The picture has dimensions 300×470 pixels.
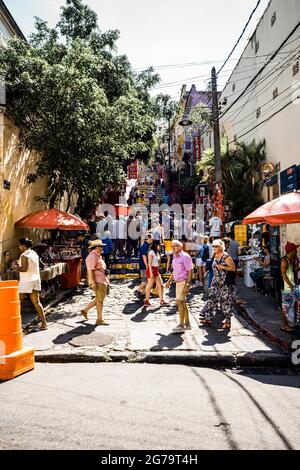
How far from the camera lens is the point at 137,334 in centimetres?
783

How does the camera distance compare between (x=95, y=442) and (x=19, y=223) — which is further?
(x=19, y=223)

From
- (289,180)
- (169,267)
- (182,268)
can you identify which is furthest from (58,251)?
(289,180)

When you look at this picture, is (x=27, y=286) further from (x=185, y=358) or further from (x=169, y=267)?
(x=169, y=267)

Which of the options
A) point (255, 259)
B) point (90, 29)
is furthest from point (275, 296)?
point (90, 29)

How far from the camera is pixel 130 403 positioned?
4488 millimetres

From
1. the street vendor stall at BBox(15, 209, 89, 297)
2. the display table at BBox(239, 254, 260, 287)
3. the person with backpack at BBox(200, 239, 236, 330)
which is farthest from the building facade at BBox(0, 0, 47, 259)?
the display table at BBox(239, 254, 260, 287)

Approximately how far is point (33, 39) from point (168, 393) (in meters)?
14.1

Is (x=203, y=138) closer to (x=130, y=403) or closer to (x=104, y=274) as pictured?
(x=104, y=274)

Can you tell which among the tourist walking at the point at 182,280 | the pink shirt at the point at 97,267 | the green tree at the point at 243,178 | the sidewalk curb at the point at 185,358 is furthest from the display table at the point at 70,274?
the green tree at the point at 243,178

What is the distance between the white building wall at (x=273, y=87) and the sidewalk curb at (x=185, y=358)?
975cm

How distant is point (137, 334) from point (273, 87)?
13.9m

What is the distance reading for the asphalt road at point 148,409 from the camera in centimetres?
359

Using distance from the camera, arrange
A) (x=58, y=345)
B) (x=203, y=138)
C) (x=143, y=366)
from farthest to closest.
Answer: (x=203, y=138)
(x=58, y=345)
(x=143, y=366)

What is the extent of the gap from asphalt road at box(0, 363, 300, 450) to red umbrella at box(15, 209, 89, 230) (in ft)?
21.5
